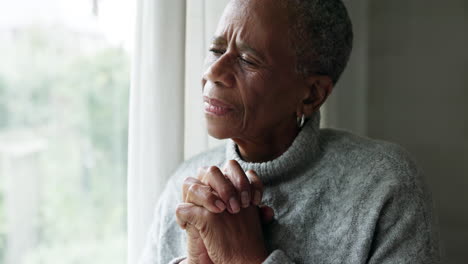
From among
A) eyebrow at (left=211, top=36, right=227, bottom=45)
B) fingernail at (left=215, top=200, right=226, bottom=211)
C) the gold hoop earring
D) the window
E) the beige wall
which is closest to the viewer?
fingernail at (left=215, top=200, right=226, bottom=211)

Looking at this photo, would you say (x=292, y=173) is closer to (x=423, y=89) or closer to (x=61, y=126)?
(x=61, y=126)

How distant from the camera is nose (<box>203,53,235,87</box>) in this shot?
1144 millimetres

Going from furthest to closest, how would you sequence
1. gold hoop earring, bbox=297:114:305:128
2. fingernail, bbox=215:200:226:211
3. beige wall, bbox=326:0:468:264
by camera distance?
beige wall, bbox=326:0:468:264 → gold hoop earring, bbox=297:114:305:128 → fingernail, bbox=215:200:226:211

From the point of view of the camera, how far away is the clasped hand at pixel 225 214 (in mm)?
1083

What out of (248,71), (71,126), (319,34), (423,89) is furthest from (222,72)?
(423,89)

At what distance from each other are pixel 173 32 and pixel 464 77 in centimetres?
120

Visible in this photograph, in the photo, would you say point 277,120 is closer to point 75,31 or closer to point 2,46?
point 75,31

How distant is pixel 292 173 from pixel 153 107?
1.42 feet

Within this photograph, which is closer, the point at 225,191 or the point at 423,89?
the point at 225,191

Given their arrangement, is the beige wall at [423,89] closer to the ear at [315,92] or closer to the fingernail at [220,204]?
the ear at [315,92]

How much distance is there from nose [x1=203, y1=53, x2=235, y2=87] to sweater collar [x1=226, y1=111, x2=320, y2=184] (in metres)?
0.21

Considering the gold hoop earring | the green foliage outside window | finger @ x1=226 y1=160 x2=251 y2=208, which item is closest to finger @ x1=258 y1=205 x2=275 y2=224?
finger @ x1=226 y1=160 x2=251 y2=208

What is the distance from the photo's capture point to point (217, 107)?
3.83ft

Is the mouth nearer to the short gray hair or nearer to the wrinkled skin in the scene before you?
the wrinkled skin
